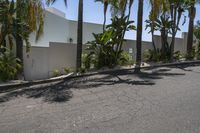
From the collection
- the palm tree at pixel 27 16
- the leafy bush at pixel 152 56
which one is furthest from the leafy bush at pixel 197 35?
the palm tree at pixel 27 16

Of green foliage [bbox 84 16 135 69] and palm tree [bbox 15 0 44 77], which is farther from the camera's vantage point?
green foliage [bbox 84 16 135 69]

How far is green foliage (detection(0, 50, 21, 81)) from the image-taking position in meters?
15.6

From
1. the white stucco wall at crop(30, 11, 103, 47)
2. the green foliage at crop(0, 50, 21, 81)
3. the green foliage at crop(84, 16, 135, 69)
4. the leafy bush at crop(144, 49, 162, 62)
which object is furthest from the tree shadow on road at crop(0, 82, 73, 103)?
the white stucco wall at crop(30, 11, 103, 47)

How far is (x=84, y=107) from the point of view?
9539 millimetres

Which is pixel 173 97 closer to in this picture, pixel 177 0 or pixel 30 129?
pixel 30 129

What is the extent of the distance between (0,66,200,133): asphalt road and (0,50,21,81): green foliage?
9.32 feet

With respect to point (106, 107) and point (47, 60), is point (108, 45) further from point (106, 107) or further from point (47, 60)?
point (106, 107)

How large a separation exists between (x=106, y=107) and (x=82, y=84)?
4.61 metres

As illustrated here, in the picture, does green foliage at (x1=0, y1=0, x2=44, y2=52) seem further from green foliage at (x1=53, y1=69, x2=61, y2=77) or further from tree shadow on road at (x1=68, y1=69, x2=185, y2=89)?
tree shadow on road at (x1=68, y1=69, x2=185, y2=89)

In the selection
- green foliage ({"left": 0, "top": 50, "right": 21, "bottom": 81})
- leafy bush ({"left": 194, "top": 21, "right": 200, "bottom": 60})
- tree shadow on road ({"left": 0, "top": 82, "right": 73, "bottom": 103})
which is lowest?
tree shadow on road ({"left": 0, "top": 82, "right": 73, "bottom": 103})

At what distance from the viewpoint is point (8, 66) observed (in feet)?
51.8

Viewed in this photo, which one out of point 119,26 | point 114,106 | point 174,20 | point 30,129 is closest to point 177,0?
point 174,20

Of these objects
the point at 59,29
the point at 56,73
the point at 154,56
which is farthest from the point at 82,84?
the point at 59,29

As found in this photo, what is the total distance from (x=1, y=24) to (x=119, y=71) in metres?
6.45
